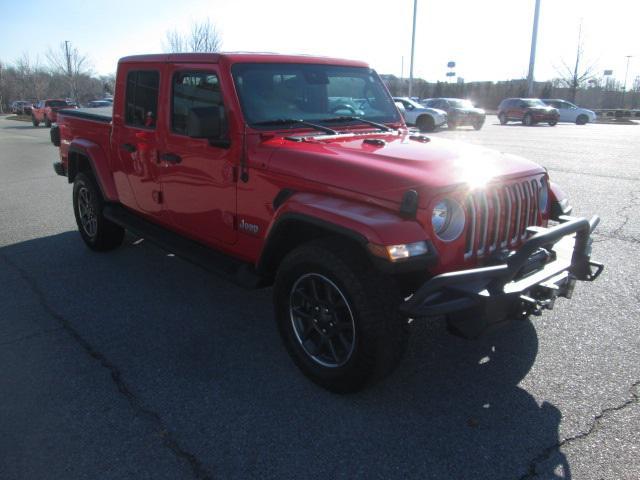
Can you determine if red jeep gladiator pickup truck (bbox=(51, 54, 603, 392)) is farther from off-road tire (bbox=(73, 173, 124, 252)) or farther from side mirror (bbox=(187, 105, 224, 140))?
off-road tire (bbox=(73, 173, 124, 252))

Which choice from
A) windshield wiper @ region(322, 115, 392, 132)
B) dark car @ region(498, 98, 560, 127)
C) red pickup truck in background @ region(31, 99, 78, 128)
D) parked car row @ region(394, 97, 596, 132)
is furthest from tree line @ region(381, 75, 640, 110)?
windshield wiper @ region(322, 115, 392, 132)

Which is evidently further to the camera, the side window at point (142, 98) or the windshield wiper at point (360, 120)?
the side window at point (142, 98)

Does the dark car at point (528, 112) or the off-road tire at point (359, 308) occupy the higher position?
the dark car at point (528, 112)

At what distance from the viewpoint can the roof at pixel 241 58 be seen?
3916 mm

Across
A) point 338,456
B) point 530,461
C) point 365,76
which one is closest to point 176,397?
point 338,456

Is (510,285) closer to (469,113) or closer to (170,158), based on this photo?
(170,158)

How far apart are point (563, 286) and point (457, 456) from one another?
1.26 meters

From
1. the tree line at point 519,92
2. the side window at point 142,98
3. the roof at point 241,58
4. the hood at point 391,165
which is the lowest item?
the hood at point 391,165

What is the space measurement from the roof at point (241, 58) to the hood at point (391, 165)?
2.67 ft

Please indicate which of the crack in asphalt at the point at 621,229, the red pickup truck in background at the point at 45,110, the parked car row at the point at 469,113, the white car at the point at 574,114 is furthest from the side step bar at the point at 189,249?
the white car at the point at 574,114

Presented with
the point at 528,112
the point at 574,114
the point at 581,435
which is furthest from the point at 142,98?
the point at 574,114

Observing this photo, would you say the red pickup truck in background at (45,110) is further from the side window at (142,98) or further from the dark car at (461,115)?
the side window at (142,98)

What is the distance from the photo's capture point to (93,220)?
5867 millimetres

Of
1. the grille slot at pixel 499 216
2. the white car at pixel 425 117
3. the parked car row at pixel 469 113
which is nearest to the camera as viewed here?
the grille slot at pixel 499 216
